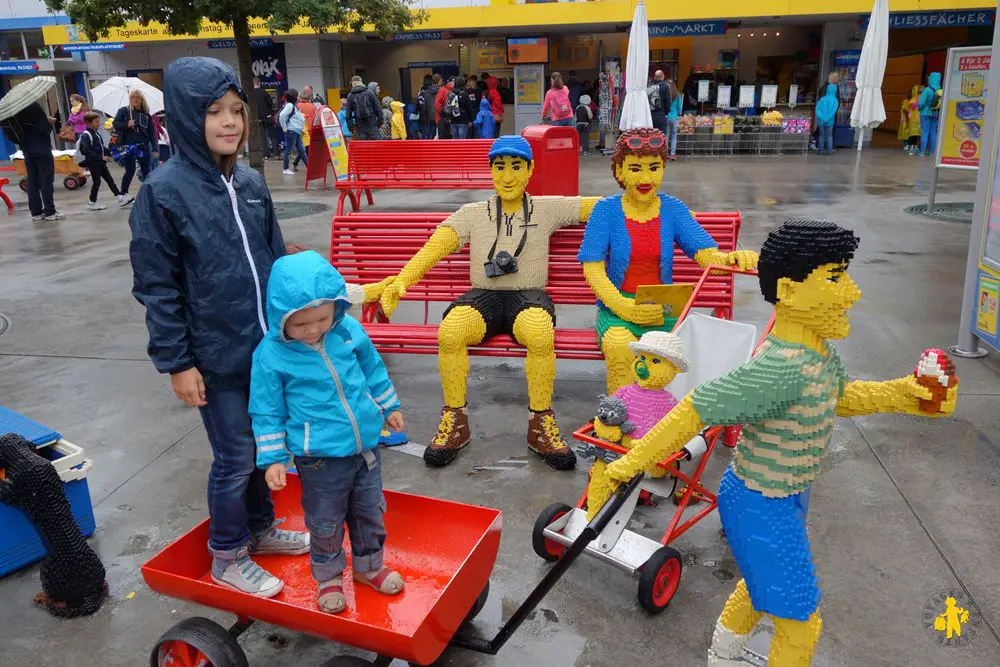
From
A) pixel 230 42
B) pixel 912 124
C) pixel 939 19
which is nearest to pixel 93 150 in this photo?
pixel 230 42

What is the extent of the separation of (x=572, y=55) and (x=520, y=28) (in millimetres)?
2915

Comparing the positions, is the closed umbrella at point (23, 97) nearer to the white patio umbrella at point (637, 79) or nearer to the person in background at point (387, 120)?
the person in background at point (387, 120)

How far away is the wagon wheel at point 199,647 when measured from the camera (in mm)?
2277

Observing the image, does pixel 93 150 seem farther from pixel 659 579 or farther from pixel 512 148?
pixel 659 579

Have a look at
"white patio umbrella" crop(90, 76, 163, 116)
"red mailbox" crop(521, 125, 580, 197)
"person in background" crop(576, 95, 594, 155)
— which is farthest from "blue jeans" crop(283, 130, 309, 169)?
"red mailbox" crop(521, 125, 580, 197)

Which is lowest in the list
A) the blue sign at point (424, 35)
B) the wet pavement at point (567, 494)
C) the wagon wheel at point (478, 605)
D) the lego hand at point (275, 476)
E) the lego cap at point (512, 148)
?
the wet pavement at point (567, 494)

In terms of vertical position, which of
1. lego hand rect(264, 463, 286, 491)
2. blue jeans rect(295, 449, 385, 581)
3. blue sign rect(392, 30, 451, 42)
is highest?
blue sign rect(392, 30, 451, 42)

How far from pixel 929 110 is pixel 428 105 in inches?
445

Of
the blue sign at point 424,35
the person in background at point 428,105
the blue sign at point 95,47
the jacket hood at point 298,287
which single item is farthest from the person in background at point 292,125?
the jacket hood at point 298,287

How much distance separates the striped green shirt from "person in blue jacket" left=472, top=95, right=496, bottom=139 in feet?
53.7

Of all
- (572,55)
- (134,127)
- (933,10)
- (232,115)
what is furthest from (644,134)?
(572,55)

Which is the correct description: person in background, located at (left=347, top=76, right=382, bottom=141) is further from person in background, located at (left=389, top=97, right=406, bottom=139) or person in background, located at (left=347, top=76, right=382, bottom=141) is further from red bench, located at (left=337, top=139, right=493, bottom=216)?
red bench, located at (left=337, top=139, right=493, bottom=216)

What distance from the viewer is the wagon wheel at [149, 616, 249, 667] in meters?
2.28

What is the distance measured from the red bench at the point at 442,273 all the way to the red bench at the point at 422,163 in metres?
5.47
